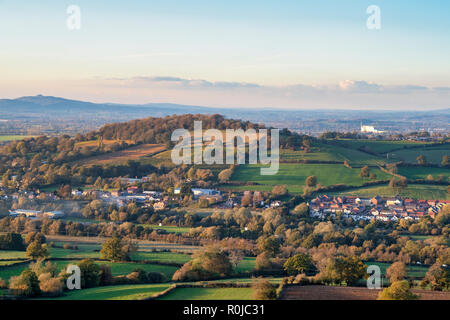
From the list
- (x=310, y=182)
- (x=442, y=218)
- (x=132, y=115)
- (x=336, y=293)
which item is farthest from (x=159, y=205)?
(x=132, y=115)

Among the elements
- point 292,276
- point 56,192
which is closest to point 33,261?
point 292,276

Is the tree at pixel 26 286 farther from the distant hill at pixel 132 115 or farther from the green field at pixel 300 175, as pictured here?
the distant hill at pixel 132 115

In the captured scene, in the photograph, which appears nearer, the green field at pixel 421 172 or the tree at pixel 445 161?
the green field at pixel 421 172

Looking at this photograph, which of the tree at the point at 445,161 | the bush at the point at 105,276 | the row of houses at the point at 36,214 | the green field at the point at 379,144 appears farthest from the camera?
the green field at the point at 379,144

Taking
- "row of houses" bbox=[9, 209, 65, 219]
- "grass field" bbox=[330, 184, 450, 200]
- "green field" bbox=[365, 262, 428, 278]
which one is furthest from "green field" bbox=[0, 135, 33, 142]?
"green field" bbox=[365, 262, 428, 278]

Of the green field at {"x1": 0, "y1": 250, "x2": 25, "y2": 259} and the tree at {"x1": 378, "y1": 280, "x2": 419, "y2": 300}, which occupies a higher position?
the tree at {"x1": 378, "y1": 280, "x2": 419, "y2": 300}

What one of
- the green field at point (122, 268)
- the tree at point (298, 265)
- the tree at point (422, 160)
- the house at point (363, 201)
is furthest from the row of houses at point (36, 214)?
the tree at point (422, 160)

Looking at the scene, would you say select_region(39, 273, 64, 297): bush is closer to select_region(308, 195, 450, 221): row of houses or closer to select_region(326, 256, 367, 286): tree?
select_region(326, 256, 367, 286): tree
